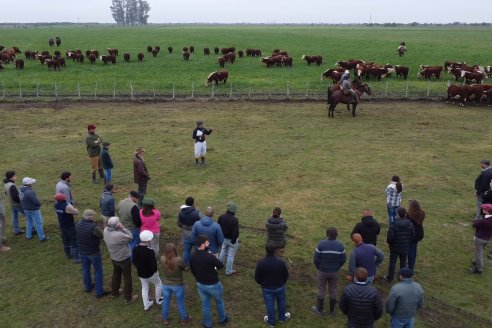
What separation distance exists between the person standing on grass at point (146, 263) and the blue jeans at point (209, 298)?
93cm

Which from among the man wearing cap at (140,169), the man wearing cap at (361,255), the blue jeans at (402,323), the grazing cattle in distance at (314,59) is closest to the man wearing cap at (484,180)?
the man wearing cap at (361,255)

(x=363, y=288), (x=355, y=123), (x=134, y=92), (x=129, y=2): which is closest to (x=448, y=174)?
(x=355, y=123)

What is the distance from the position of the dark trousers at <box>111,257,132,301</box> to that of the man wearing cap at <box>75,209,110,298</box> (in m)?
0.25

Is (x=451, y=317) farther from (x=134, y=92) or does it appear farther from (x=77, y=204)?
(x=134, y=92)

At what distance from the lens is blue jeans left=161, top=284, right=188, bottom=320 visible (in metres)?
7.01

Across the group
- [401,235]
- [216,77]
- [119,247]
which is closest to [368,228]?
[401,235]

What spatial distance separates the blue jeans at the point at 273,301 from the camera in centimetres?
700

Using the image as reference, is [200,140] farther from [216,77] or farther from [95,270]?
[216,77]

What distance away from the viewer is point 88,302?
26.2ft

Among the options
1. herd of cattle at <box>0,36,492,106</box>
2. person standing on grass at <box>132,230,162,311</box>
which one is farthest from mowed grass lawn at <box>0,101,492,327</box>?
herd of cattle at <box>0,36,492,106</box>

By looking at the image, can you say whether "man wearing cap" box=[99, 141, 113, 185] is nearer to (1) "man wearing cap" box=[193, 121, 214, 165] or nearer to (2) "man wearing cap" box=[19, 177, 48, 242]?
(2) "man wearing cap" box=[19, 177, 48, 242]

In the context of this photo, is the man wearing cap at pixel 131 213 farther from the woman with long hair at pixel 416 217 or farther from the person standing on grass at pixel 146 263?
the woman with long hair at pixel 416 217

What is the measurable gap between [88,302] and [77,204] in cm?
491

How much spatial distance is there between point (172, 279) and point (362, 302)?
9.60ft
